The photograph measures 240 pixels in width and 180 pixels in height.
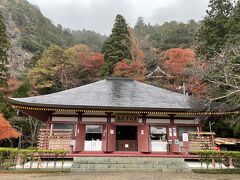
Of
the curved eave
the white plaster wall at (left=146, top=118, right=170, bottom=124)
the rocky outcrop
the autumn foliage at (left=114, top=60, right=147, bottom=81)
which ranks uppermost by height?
the rocky outcrop

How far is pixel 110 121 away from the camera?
14.8m

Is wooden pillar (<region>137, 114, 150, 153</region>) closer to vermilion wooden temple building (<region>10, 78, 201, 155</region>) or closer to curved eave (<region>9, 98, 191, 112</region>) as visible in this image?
vermilion wooden temple building (<region>10, 78, 201, 155</region>)

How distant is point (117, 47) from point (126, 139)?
19570 millimetres

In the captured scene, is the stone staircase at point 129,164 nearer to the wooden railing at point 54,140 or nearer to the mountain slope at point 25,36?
the wooden railing at point 54,140

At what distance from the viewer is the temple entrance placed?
1570cm

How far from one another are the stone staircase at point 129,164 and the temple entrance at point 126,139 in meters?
3.19

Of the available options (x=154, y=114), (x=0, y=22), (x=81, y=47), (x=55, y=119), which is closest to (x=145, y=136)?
(x=154, y=114)

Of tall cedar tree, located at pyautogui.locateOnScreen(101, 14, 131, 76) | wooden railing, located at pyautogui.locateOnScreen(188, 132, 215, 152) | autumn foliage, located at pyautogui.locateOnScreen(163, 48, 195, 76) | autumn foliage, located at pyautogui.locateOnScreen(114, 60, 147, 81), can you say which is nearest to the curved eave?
wooden railing, located at pyautogui.locateOnScreen(188, 132, 215, 152)

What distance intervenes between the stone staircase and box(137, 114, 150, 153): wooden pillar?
1.71 metres

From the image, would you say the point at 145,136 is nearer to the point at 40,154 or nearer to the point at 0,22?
the point at 40,154

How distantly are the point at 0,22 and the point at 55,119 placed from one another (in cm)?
1228

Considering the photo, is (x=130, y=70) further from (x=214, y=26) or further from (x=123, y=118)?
(x=123, y=118)

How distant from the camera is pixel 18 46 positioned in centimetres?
5091

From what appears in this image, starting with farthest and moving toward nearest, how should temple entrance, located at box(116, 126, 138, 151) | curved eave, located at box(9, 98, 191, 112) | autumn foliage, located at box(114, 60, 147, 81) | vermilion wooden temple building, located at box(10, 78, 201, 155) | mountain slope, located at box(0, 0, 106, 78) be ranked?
mountain slope, located at box(0, 0, 106, 78) → autumn foliage, located at box(114, 60, 147, 81) → temple entrance, located at box(116, 126, 138, 151) → vermilion wooden temple building, located at box(10, 78, 201, 155) → curved eave, located at box(9, 98, 191, 112)
